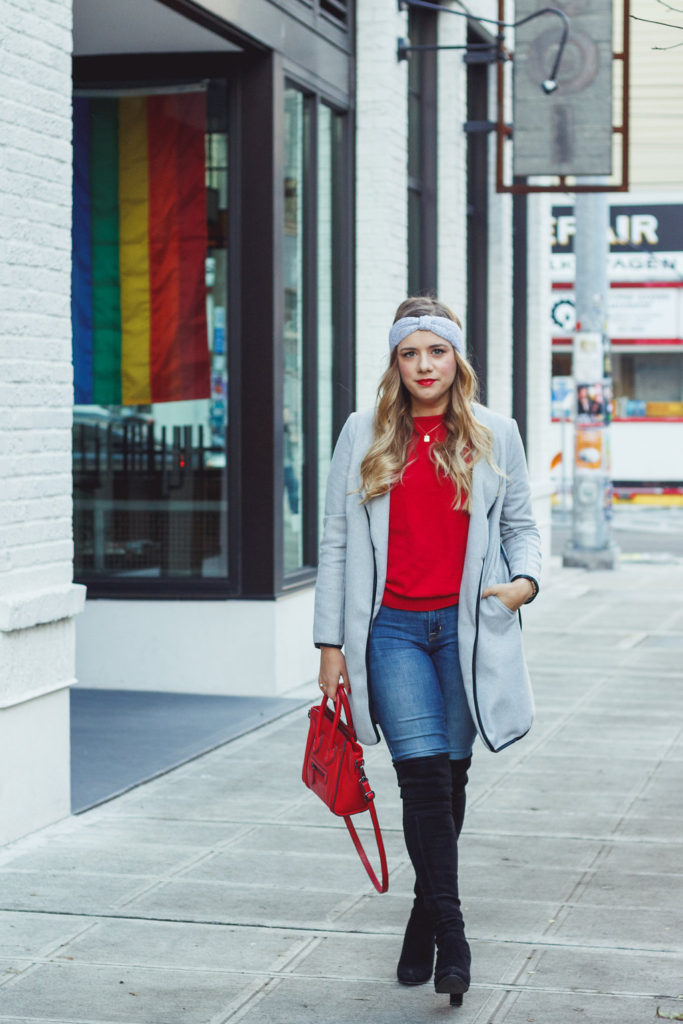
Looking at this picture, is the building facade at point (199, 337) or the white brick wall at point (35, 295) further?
the building facade at point (199, 337)

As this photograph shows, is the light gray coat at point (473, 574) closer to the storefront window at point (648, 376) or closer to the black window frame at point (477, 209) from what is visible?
the black window frame at point (477, 209)

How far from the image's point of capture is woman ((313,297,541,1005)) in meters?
4.55

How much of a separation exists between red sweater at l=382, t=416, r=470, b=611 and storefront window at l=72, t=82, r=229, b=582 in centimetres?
532

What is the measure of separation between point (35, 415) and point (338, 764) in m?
2.34

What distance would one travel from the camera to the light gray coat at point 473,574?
15.1 ft

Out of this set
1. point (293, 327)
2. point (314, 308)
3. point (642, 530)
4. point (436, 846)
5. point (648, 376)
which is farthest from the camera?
point (648, 376)

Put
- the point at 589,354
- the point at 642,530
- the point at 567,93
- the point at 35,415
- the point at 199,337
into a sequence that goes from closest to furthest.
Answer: the point at 35,415 < the point at 199,337 < the point at 567,93 < the point at 589,354 < the point at 642,530

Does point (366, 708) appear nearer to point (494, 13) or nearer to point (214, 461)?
point (214, 461)

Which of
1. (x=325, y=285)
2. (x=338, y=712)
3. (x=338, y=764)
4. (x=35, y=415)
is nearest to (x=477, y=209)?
(x=325, y=285)

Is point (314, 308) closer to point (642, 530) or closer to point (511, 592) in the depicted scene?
point (511, 592)

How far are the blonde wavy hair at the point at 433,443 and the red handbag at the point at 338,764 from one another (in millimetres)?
615

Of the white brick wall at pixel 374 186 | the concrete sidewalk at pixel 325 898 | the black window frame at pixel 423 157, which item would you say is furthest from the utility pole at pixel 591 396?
the concrete sidewalk at pixel 325 898

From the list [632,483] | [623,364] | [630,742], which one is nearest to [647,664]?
[630,742]

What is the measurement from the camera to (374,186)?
11367mm
